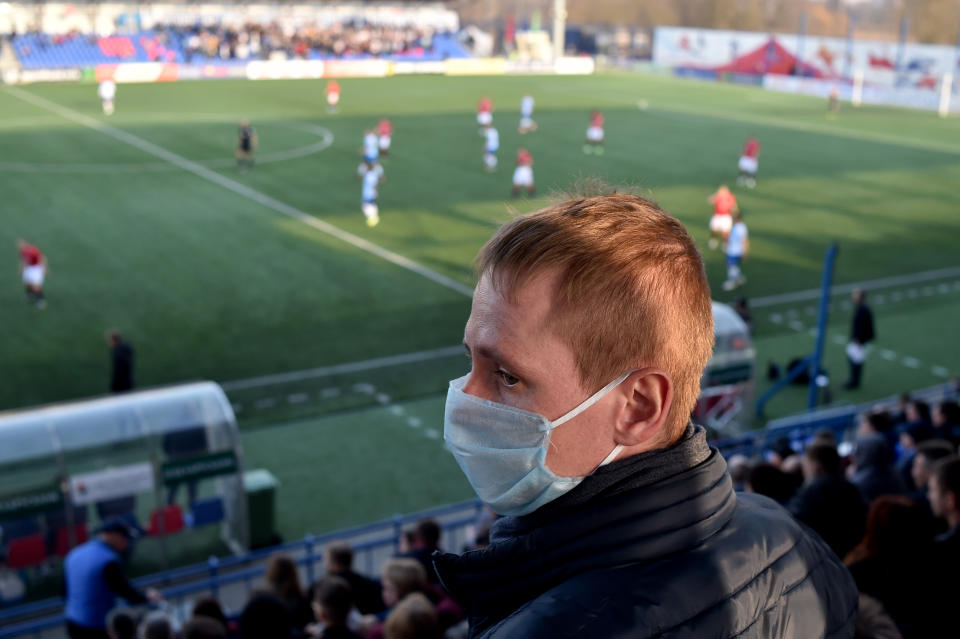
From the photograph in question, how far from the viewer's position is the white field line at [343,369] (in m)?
14.8

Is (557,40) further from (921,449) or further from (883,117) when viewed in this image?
(921,449)

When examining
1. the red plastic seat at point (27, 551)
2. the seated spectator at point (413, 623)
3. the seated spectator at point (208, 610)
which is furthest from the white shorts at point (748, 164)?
the seated spectator at point (413, 623)

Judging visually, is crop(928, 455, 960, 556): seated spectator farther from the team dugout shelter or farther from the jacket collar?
the team dugout shelter

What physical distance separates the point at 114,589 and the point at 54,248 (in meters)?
16.0

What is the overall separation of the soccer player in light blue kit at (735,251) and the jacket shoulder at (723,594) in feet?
58.7

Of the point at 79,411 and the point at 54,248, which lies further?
the point at 54,248

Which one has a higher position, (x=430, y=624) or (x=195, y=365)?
(x=430, y=624)

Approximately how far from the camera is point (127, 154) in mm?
31828

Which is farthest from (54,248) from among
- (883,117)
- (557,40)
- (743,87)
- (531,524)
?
(557,40)

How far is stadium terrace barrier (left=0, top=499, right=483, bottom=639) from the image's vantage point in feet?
28.2

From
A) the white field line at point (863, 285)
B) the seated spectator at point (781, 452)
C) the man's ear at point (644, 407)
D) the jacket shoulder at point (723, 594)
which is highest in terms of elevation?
the man's ear at point (644, 407)

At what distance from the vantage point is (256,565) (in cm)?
1013

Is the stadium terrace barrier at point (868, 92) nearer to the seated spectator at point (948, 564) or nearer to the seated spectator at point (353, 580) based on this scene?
the seated spectator at point (948, 564)

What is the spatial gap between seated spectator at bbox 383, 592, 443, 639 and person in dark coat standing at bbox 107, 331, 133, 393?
377 inches
